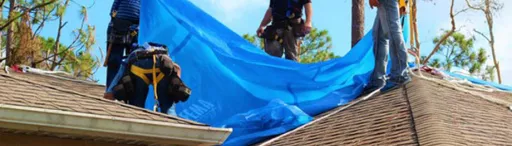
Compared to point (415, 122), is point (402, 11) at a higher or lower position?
higher

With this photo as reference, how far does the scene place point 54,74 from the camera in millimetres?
10781

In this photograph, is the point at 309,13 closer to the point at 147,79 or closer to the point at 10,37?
the point at 147,79

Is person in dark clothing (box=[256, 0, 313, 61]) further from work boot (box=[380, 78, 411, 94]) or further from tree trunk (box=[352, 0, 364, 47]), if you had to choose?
tree trunk (box=[352, 0, 364, 47])

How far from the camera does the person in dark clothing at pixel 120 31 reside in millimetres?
8773

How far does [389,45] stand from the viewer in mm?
8289

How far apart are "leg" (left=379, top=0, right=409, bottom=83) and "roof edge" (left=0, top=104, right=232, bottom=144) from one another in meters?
3.04

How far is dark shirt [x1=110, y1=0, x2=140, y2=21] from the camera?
8820 mm

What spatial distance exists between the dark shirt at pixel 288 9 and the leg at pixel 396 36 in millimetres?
977

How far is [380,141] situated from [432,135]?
1.37ft

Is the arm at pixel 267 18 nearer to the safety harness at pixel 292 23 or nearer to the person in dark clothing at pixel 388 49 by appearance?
the safety harness at pixel 292 23

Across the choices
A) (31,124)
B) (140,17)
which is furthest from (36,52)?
(31,124)

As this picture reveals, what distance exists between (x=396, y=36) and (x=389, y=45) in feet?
0.42

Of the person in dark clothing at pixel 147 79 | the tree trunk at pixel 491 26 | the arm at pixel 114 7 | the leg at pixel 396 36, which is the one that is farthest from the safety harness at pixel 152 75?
the tree trunk at pixel 491 26

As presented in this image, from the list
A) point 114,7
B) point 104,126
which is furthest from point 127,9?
point 104,126
